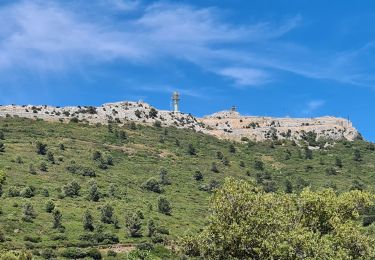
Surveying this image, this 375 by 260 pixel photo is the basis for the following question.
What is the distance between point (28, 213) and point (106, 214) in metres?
11.6

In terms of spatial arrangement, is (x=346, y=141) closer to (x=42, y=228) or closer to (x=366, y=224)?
Result: (x=366, y=224)

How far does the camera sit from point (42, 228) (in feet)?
285

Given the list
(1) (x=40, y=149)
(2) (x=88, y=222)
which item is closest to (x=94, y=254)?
(2) (x=88, y=222)

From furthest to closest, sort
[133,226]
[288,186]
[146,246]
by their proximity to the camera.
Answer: [288,186], [133,226], [146,246]

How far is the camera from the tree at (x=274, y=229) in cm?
3391

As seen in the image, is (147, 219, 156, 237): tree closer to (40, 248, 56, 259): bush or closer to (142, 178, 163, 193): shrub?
(40, 248, 56, 259): bush

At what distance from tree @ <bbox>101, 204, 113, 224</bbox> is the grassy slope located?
1.25 meters

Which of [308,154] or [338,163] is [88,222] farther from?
[308,154]

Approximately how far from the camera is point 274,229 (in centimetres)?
3569

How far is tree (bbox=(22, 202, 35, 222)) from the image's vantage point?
8831 cm

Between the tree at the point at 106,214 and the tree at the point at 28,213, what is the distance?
10.3 metres

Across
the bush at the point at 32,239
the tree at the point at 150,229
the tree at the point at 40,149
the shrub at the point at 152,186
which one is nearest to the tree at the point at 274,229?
the bush at the point at 32,239

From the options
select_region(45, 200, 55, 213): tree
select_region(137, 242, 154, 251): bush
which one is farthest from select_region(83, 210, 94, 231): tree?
select_region(137, 242, 154, 251): bush

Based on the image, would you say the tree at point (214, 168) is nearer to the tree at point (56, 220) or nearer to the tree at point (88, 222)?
the tree at point (88, 222)
